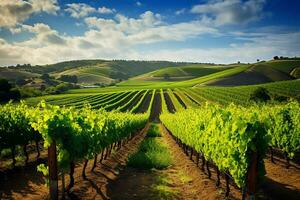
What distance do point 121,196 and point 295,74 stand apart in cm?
12607

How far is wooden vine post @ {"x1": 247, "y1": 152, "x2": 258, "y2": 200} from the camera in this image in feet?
32.8

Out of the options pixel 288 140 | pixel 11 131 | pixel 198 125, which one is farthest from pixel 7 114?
pixel 288 140

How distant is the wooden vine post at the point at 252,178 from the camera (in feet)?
32.8

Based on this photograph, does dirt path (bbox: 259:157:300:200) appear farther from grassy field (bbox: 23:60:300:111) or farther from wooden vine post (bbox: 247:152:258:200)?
grassy field (bbox: 23:60:300:111)

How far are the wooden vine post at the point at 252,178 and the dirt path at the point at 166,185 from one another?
8.63 ft

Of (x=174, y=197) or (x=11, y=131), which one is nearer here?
(x=174, y=197)

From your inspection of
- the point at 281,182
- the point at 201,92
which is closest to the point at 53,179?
the point at 281,182

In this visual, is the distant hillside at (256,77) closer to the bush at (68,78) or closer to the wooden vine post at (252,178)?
the bush at (68,78)

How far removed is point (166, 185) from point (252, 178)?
572 cm

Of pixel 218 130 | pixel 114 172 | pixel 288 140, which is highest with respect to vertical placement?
pixel 218 130

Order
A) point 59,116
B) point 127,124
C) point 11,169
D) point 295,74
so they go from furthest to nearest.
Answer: point 295,74 → point 127,124 → point 11,169 → point 59,116

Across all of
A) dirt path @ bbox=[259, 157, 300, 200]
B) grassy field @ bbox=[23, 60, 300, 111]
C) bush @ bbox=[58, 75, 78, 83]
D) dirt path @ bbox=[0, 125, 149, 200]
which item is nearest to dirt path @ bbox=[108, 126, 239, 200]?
dirt path @ bbox=[0, 125, 149, 200]

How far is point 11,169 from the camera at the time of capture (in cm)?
1722

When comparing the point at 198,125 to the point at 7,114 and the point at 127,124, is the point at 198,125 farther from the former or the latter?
the point at 127,124
